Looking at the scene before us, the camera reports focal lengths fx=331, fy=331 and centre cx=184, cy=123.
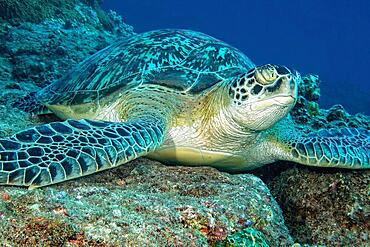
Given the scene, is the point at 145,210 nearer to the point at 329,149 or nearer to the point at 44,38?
the point at 329,149

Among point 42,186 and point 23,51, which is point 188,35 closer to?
point 42,186

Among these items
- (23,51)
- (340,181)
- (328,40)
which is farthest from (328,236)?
(328,40)

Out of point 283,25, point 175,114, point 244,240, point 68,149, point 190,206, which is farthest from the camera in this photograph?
point 283,25

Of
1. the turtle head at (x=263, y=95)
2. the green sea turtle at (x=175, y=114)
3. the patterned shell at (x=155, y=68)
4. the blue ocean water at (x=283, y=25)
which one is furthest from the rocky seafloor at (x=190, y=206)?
the blue ocean water at (x=283, y=25)

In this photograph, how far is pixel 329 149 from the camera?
10.8ft

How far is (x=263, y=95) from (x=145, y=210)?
158 centimetres

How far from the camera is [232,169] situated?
4164 mm

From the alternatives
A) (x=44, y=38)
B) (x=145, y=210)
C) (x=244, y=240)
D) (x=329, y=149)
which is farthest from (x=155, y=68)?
(x=44, y=38)

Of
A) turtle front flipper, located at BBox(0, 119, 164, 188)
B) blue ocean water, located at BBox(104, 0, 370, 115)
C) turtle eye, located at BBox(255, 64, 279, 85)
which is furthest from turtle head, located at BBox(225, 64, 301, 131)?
blue ocean water, located at BBox(104, 0, 370, 115)

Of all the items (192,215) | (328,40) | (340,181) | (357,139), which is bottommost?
(192,215)

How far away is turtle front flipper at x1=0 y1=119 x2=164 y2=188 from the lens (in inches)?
78.9

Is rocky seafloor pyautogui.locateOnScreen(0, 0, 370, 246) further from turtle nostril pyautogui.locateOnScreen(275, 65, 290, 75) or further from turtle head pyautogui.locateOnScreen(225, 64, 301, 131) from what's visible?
turtle nostril pyautogui.locateOnScreen(275, 65, 290, 75)

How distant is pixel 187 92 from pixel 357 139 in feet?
6.73

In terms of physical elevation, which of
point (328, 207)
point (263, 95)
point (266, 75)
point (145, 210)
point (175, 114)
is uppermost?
point (266, 75)
